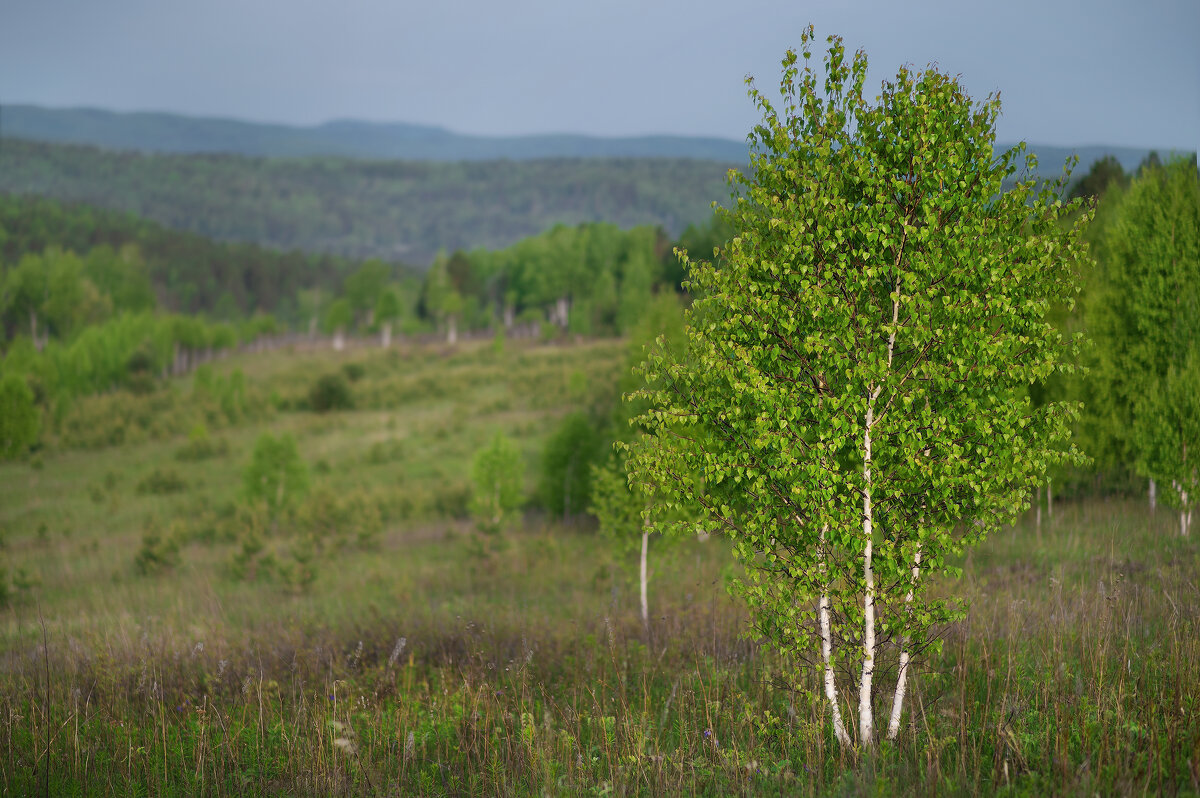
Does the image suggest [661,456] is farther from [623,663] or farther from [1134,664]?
[1134,664]

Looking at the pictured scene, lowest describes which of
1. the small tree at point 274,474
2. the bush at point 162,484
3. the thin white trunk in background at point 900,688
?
the bush at point 162,484

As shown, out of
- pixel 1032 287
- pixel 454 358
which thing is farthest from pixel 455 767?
pixel 454 358

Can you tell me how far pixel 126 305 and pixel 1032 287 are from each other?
13463 centimetres

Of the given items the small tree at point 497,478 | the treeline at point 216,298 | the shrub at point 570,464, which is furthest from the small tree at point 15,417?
the shrub at point 570,464

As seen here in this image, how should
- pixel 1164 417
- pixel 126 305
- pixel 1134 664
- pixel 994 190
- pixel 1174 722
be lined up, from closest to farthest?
pixel 1174 722
pixel 994 190
pixel 1134 664
pixel 1164 417
pixel 126 305

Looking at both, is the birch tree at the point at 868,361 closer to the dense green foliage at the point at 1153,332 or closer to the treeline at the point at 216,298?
the dense green foliage at the point at 1153,332

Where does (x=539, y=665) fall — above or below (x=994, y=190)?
below

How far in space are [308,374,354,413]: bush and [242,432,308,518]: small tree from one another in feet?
107

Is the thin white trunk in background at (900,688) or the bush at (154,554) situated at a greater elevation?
the thin white trunk in background at (900,688)

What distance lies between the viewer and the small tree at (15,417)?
→ 132 ft

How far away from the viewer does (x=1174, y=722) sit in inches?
221

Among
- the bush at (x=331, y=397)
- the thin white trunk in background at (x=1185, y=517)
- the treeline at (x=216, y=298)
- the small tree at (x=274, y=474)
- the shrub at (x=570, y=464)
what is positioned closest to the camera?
the thin white trunk in background at (x=1185, y=517)

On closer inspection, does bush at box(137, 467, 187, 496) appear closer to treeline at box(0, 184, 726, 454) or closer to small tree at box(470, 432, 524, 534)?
treeline at box(0, 184, 726, 454)

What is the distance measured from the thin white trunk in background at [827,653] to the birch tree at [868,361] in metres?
0.02
